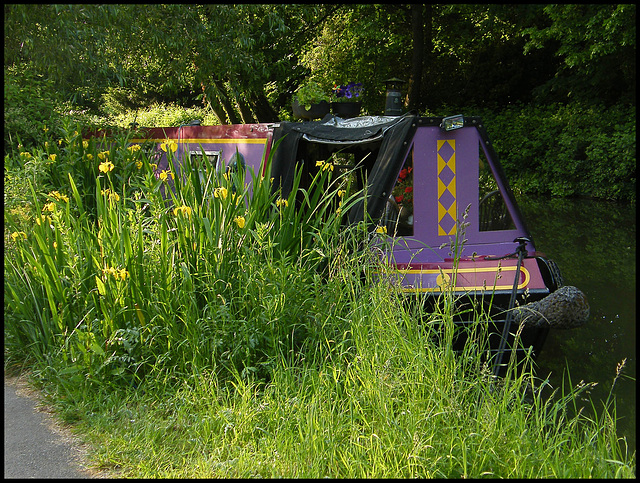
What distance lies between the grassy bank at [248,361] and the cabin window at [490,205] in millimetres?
1411

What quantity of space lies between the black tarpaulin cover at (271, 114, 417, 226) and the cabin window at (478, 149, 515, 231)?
0.67 metres

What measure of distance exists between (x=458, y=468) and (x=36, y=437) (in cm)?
186

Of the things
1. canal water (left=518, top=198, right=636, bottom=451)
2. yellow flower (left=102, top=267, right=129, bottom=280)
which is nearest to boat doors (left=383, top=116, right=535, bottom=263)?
canal water (left=518, top=198, right=636, bottom=451)

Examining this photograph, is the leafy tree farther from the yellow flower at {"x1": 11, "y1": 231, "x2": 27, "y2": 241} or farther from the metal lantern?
the yellow flower at {"x1": 11, "y1": 231, "x2": 27, "y2": 241}

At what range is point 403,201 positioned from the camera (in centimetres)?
498

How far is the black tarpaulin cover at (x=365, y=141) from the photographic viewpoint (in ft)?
15.6

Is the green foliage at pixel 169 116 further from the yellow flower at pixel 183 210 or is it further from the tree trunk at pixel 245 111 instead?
the yellow flower at pixel 183 210

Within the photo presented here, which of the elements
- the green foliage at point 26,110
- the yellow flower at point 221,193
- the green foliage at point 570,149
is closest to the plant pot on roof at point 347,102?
the green foliage at point 26,110

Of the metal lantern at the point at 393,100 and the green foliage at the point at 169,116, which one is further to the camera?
the green foliage at the point at 169,116

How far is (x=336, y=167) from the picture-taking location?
21.6ft

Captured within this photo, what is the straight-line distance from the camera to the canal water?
500cm

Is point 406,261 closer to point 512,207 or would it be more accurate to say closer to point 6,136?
point 512,207

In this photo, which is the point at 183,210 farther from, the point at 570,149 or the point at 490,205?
the point at 570,149

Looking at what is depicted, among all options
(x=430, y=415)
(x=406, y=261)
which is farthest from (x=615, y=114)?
(x=430, y=415)
